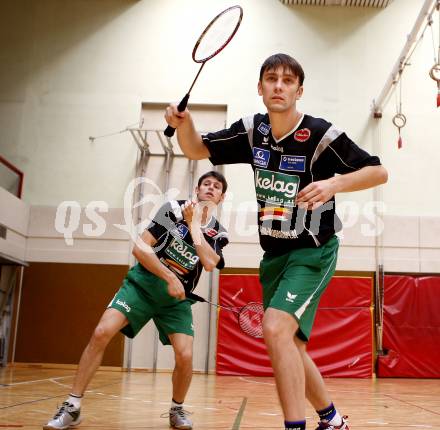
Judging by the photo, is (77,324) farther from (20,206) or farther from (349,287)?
(349,287)

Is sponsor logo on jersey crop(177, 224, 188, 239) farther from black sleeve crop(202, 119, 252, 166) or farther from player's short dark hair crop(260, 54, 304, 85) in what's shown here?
player's short dark hair crop(260, 54, 304, 85)

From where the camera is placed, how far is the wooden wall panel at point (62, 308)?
483 inches

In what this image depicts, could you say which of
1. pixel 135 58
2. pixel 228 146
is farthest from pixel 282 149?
pixel 135 58

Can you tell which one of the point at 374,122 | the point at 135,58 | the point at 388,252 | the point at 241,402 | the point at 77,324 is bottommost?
the point at 241,402

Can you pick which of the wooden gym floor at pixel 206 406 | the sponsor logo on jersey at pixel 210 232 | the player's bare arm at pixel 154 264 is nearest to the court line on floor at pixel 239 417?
the wooden gym floor at pixel 206 406

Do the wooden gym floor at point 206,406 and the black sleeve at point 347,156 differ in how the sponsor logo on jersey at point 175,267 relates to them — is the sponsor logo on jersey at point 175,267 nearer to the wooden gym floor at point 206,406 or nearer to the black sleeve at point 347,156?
the wooden gym floor at point 206,406

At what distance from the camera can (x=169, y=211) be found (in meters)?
5.12

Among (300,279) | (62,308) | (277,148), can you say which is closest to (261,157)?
(277,148)

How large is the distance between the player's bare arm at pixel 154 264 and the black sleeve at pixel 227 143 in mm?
1245

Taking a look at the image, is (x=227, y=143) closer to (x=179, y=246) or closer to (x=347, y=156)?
(x=347, y=156)

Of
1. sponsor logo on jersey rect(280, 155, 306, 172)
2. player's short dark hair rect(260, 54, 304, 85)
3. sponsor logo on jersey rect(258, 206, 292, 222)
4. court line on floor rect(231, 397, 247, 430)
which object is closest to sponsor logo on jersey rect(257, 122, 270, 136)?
sponsor logo on jersey rect(280, 155, 306, 172)

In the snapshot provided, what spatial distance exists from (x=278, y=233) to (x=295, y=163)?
42 cm

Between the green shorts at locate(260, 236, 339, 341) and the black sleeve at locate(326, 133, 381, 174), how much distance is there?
452 mm

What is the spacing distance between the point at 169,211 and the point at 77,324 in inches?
315
